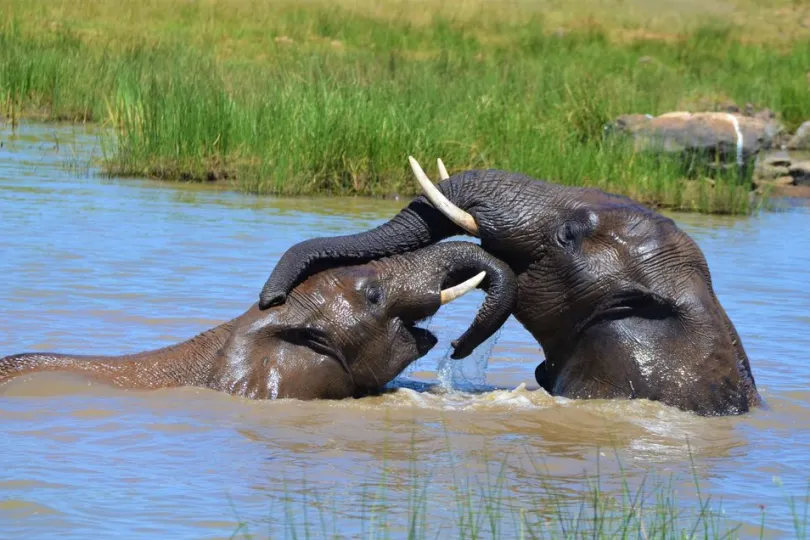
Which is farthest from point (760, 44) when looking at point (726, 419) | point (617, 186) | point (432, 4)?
point (726, 419)

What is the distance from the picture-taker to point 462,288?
6.46 m

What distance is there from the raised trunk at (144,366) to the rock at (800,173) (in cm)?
1375

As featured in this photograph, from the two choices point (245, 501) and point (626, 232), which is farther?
point (626, 232)

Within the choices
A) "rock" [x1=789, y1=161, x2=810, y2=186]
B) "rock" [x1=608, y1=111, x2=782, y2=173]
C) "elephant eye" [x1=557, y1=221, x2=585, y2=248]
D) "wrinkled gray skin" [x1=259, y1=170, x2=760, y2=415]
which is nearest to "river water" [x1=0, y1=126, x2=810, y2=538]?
"wrinkled gray skin" [x1=259, y1=170, x2=760, y2=415]

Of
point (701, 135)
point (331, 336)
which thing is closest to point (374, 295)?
point (331, 336)

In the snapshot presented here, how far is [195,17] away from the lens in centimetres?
3116

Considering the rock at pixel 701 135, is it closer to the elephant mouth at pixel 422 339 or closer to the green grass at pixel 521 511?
the elephant mouth at pixel 422 339

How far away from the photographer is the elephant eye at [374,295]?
6539 millimetres

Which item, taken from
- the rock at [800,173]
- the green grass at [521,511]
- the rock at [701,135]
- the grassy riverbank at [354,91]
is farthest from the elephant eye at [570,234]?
the rock at [800,173]

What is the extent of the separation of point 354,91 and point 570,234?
413 inches

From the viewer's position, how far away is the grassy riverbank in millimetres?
15594

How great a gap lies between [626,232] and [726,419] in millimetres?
996

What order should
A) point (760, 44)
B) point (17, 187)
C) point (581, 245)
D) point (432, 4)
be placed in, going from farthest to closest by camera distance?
point (432, 4) → point (760, 44) → point (17, 187) → point (581, 245)

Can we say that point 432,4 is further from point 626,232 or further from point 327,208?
point 626,232
